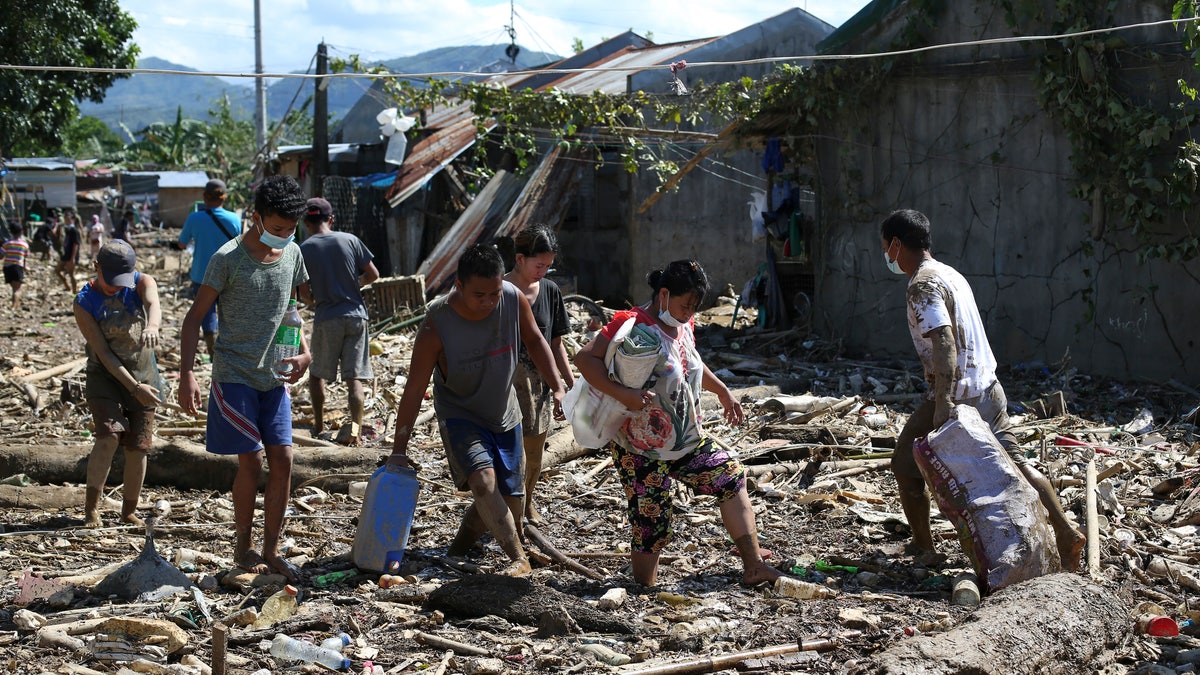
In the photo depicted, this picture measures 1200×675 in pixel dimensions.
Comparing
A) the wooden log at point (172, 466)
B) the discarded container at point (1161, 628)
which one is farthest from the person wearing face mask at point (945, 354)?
the wooden log at point (172, 466)

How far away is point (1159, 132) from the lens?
1049cm

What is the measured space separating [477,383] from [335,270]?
4.13 meters

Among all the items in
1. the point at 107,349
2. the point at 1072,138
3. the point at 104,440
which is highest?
the point at 1072,138

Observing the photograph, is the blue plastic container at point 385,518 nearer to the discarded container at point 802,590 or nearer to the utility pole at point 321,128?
the discarded container at point 802,590

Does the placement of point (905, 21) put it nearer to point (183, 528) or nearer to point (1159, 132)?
point (1159, 132)

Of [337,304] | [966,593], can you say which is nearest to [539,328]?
[966,593]

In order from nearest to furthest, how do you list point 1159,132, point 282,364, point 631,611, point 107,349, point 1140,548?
point 631,611 < point 282,364 < point 1140,548 < point 107,349 < point 1159,132

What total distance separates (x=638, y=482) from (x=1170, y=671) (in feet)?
7.85

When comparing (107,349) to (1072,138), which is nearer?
(107,349)

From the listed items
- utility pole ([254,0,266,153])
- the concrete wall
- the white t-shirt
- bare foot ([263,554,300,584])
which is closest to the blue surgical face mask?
bare foot ([263,554,300,584])

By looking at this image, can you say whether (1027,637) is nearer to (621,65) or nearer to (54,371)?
(54,371)

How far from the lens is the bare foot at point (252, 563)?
5.64 meters

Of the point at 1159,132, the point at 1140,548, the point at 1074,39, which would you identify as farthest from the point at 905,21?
the point at 1140,548

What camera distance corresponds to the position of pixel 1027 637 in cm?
447
